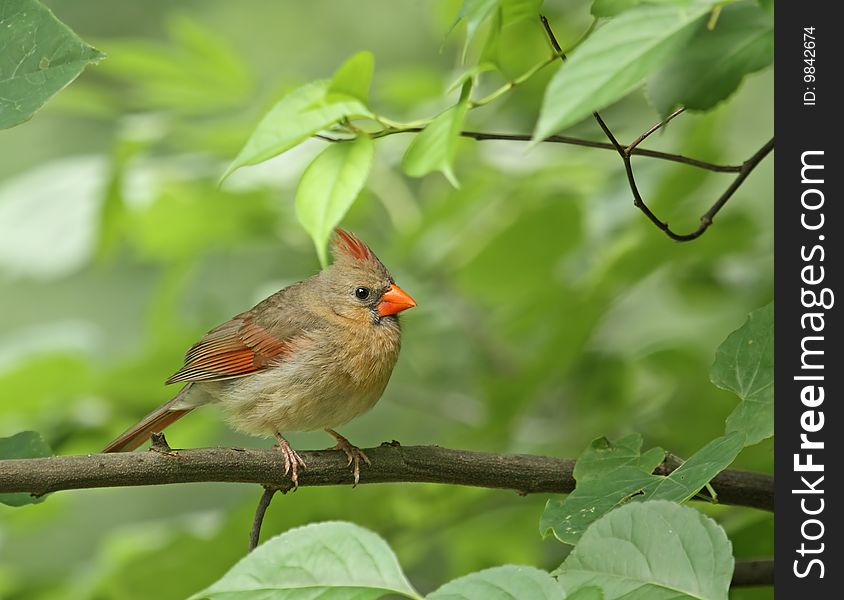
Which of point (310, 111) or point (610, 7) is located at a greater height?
point (610, 7)

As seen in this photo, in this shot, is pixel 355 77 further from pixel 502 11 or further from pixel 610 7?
pixel 610 7

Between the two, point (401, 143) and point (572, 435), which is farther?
point (401, 143)

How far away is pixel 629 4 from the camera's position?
1.40 meters

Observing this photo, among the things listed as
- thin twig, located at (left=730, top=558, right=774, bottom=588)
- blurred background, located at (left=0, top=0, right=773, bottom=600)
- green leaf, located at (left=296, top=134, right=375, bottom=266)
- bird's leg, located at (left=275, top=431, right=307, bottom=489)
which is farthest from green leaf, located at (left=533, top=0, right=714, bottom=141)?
blurred background, located at (left=0, top=0, right=773, bottom=600)

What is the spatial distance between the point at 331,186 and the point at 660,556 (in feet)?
2.11

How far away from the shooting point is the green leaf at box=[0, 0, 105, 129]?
1.45 metres

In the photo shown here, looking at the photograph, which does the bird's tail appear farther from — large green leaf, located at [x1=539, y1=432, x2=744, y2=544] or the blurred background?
large green leaf, located at [x1=539, y1=432, x2=744, y2=544]

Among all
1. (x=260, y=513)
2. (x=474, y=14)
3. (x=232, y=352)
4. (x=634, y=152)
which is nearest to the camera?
(x=474, y=14)

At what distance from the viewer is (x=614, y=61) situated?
1137 mm

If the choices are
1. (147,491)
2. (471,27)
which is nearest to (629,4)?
(471,27)

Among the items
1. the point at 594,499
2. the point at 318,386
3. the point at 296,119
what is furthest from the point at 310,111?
the point at 318,386

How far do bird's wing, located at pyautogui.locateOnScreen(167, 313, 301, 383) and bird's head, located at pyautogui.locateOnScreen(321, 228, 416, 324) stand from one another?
0.16 metres

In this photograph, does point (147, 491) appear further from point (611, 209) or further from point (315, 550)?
point (315, 550)

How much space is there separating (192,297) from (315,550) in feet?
14.4
